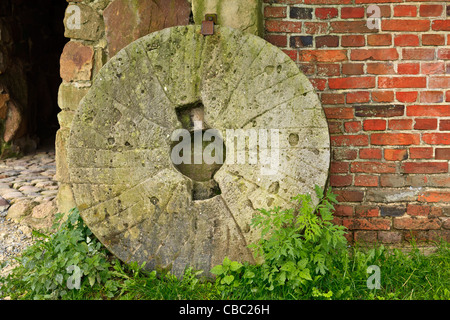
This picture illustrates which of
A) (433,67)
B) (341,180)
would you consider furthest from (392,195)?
(433,67)

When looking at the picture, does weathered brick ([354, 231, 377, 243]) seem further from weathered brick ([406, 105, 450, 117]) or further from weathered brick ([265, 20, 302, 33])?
weathered brick ([265, 20, 302, 33])

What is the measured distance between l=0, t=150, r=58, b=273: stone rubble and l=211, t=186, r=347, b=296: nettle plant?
135 cm

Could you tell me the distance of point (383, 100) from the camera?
2.50 meters

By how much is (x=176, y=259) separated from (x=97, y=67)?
1222 mm

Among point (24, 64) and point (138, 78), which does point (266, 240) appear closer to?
point (138, 78)

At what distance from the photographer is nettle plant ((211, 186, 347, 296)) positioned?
1.97 meters

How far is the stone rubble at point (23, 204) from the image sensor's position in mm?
2803

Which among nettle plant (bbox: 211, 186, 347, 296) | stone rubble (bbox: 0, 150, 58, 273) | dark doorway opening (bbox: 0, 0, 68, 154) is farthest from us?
dark doorway opening (bbox: 0, 0, 68, 154)

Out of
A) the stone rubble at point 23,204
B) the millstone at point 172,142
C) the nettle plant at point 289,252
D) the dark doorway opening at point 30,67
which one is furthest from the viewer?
the dark doorway opening at point 30,67

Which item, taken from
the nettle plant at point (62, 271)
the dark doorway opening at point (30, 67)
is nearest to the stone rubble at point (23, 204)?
the nettle plant at point (62, 271)

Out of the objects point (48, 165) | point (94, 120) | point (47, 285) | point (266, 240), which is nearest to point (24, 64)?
point (48, 165)

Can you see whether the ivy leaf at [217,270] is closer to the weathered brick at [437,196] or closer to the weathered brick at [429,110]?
the weathered brick at [437,196]

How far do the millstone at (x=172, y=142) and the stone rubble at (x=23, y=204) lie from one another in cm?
84

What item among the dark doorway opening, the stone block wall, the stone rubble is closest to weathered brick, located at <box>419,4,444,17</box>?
the stone block wall
